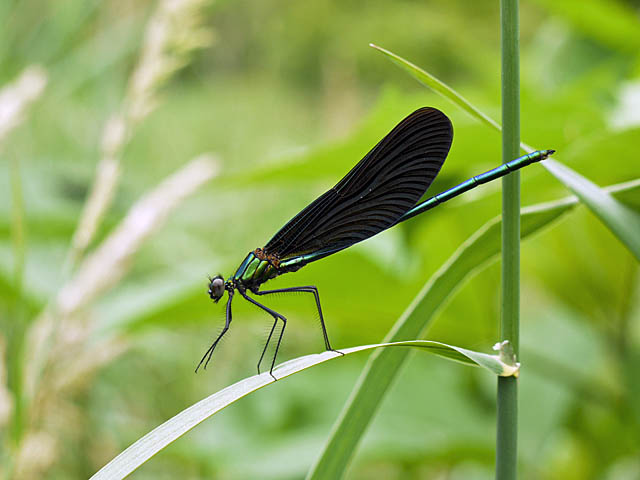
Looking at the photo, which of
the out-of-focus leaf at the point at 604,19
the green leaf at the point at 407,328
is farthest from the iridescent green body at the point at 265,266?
the out-of-focus leaf at the point at 604,19

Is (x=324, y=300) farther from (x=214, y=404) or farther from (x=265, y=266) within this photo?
(x=214, y=404)

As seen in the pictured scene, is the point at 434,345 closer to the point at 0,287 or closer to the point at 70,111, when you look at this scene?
the point at 0,287

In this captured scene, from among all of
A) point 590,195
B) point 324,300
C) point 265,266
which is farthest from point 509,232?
point 324,300

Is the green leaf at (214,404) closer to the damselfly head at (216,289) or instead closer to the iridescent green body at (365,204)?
the iridescent green body at (365,204)

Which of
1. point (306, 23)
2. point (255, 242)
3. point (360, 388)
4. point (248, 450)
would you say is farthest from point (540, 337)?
point (306, 23)

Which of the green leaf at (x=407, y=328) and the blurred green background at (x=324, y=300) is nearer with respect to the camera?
the green leaf at (x=407, y=328)
